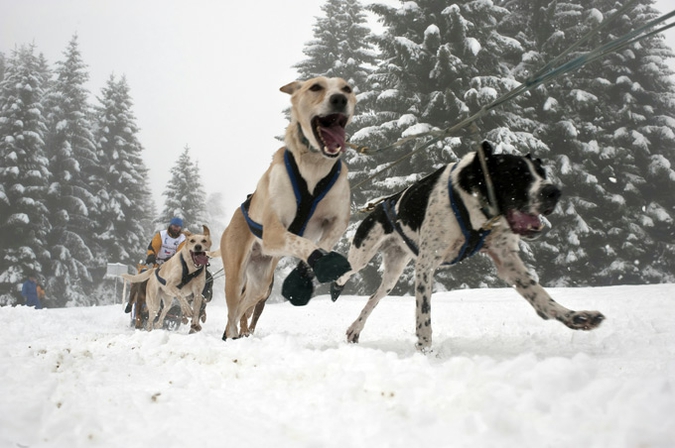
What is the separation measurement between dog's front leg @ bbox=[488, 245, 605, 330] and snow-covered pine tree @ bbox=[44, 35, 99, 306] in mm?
28087

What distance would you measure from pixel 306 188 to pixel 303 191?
34 mm

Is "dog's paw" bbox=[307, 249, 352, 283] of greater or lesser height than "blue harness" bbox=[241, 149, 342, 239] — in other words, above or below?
below

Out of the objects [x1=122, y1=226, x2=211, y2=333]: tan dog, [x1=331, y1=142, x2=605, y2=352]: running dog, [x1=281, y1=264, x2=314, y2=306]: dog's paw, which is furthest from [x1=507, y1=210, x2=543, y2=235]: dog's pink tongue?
[x1=122, y1=226, x2=211, y2=333]: tan dog

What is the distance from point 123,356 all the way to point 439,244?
226 cm

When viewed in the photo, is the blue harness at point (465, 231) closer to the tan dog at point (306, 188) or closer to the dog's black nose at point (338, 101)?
the tan dog at point (306, 188)

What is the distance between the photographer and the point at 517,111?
1666 cm

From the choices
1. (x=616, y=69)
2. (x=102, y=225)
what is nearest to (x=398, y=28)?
(x=616, y=69)

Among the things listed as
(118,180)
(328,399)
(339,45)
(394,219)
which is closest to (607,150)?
(339,45)

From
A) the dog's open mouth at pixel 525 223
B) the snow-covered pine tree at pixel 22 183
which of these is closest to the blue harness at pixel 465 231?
the dog's open mouth at pixel 525 223

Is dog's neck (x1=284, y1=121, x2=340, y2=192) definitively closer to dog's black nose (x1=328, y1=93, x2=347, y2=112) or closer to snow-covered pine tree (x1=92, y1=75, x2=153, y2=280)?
dog's black nose (x1=328, y1=93, x2=347, y2=112)

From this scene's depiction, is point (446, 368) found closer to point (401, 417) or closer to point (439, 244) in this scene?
point (401, 417)

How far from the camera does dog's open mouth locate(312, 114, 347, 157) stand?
11.5 ft

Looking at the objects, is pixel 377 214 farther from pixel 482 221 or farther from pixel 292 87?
pixel 292 87

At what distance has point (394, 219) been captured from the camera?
4.28 meters
